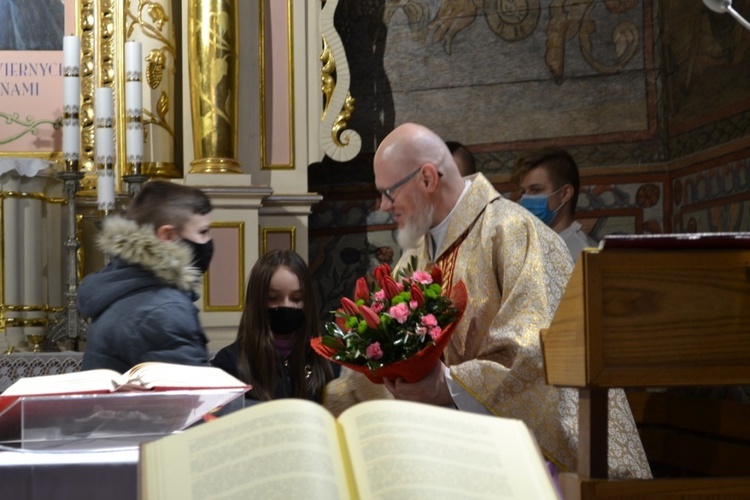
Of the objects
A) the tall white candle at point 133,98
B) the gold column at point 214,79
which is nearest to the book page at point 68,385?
the tall white candle at point 133,98

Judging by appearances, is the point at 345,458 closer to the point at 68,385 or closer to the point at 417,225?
the point at 68,385

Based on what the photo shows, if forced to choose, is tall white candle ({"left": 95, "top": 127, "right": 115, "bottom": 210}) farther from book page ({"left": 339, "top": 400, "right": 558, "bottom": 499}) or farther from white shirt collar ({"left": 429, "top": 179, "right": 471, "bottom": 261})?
book page ({"left": 339, "top": 400, "right": 558, "bottom": 499})

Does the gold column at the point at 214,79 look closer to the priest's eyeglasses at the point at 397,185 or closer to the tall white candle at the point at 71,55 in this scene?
the tall white candle at the point at 71,55

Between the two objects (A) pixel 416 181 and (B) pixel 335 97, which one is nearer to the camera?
(A) pixel 416 181

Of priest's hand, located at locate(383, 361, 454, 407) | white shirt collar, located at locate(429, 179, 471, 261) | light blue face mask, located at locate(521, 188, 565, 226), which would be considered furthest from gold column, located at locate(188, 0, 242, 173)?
priest's hand, located at locate(383, 361, 454, 407)

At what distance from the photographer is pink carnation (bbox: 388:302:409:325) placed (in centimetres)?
291

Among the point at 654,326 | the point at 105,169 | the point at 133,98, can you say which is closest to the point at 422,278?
the point at 654,326

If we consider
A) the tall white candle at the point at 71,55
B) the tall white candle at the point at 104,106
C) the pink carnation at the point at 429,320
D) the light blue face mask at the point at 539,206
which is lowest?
the pink carnation at the point at 429,320

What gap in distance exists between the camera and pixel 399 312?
291 centimetres

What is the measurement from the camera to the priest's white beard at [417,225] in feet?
12.1

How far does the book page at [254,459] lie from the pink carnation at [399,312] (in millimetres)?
1520

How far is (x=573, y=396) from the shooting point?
10.7 ft

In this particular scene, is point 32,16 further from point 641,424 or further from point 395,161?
point 641,424

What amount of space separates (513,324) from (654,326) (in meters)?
0.99
